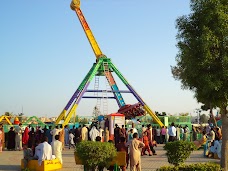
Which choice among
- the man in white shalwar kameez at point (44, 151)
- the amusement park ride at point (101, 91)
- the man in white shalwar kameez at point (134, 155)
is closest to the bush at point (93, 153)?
the man in white shalwar kameez at point (134, 155)

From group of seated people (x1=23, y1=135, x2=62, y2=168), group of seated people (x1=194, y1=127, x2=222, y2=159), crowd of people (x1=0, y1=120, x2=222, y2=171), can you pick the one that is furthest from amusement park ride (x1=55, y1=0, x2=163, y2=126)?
group of seated people (x1=23, y1=135, x2=62, y2=168)

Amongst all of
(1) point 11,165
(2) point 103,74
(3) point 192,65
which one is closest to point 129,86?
(2) point 103,74

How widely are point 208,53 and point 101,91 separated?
87.6ft

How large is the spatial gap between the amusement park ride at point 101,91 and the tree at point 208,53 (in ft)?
71.7

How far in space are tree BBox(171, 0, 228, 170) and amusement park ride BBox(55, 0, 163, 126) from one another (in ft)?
71.7

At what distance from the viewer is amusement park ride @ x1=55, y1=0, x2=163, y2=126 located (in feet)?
116

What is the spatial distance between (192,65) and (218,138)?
697cm

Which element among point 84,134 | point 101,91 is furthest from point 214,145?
point 101,91

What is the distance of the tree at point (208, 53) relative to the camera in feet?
37.9

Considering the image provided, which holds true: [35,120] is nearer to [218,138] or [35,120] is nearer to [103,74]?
[103,74]

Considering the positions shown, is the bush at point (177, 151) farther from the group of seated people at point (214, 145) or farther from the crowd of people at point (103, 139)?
the group of seated people at point (214, 145)

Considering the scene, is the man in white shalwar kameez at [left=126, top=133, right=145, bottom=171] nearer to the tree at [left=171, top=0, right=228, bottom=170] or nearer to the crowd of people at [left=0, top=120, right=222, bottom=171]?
the crowd of people at [left=0, top=120, right=222, bottom=171]

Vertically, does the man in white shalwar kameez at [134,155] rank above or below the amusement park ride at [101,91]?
below

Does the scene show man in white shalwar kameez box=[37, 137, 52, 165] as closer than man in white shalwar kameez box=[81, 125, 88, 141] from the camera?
Yes
